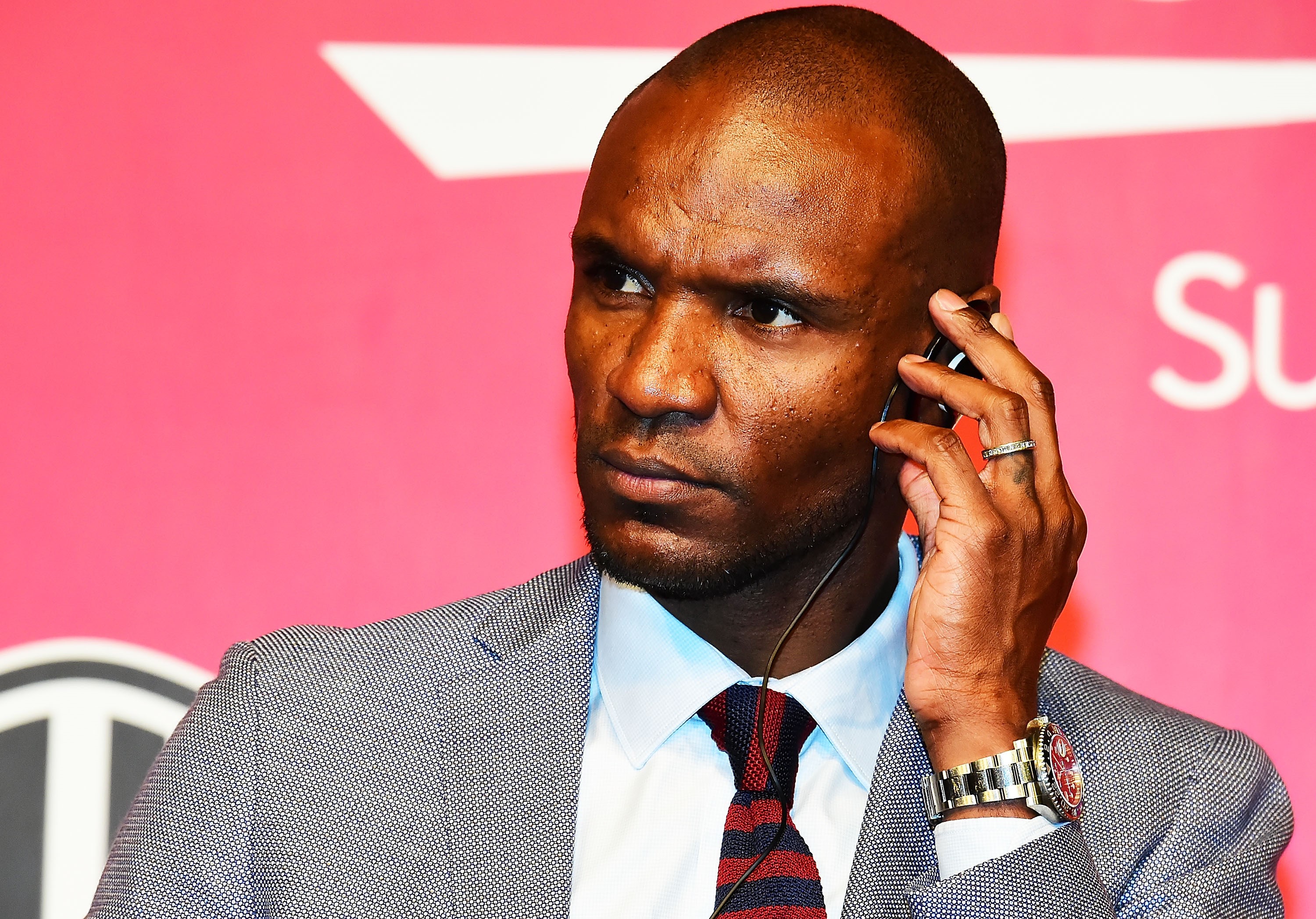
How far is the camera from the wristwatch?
1.74 m

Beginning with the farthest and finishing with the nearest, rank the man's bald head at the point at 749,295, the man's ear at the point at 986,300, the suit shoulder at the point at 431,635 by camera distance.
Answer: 1. the man's ear at the point at 986,300
2. the suit shoulder at the point at 431,635
3. the man's bald head at the point at 749,295

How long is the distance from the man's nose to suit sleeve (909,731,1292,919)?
62 cm

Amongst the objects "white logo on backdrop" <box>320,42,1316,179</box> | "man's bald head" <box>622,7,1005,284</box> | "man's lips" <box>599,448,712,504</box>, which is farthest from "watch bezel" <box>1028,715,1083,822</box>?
"white logo on backdrop" <box>320,42,1316,179</box>

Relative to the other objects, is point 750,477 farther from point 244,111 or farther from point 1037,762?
point 244,111

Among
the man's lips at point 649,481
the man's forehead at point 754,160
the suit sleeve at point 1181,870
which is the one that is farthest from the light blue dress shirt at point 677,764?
the man's forehead at point 754,160

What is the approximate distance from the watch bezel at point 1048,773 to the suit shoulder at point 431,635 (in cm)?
61

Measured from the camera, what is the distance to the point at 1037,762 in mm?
1752

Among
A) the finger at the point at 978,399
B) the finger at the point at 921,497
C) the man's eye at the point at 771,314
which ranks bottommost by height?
the finger at the point at 921,497

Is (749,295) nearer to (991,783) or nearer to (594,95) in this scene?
(991,783)

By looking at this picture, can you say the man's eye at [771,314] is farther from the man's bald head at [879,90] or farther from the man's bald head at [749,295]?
the man's bald head at [879,90]

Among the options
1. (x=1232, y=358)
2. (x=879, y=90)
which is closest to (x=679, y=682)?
(x=879, y=90)

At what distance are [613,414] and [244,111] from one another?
3.69 feet

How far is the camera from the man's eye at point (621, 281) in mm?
1871

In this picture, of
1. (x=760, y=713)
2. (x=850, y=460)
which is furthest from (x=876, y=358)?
(x=760, y=713)
